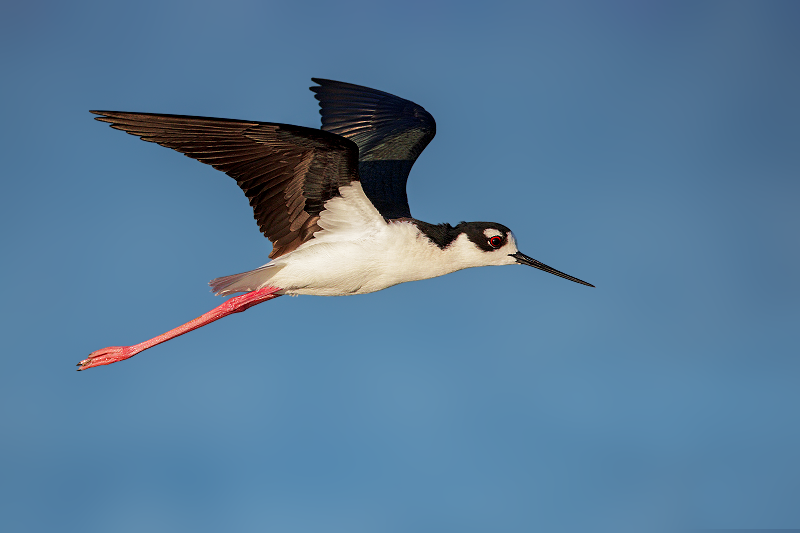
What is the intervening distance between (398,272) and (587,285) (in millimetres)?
2128

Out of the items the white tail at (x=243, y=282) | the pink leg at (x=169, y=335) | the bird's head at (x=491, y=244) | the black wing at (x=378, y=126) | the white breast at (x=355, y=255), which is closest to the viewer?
the white breast at (x=355, y=255)

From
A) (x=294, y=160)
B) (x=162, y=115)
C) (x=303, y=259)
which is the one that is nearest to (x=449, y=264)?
(x=303, y=259)

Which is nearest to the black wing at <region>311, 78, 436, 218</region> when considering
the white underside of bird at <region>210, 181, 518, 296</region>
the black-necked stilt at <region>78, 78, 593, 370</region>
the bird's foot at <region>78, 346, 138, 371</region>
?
the black-necked stilt at <region>78, 78, 593, 370</region>

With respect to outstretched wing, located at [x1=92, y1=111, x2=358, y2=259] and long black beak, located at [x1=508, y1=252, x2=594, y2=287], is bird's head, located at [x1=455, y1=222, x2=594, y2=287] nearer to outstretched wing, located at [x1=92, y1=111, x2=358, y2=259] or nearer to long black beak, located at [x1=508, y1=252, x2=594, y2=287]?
long black beak, located at [x1=508, y1=252, x2=594, y2=287]

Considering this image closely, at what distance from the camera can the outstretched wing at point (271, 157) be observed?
222 inches

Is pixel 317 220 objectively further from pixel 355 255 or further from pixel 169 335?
pixel 169 335

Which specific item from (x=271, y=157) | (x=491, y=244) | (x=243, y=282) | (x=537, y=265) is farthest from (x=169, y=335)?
(x=537, y=265)

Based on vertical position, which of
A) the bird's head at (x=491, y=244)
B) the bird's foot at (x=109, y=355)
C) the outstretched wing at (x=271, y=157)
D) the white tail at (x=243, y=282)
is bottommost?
the bird's foot at (x=109, y=355)

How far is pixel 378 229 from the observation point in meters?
6.79

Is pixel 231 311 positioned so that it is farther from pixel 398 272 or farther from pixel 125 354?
pixel 398 272

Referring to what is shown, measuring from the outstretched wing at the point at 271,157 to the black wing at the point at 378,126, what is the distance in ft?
5.01

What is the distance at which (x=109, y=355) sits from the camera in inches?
297

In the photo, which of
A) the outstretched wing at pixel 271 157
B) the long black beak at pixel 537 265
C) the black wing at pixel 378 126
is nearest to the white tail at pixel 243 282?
the outstretched wing at pixel 271 157

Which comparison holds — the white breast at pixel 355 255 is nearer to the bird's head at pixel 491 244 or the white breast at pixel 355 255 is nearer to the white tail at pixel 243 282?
the white tail at pixel 243 282
